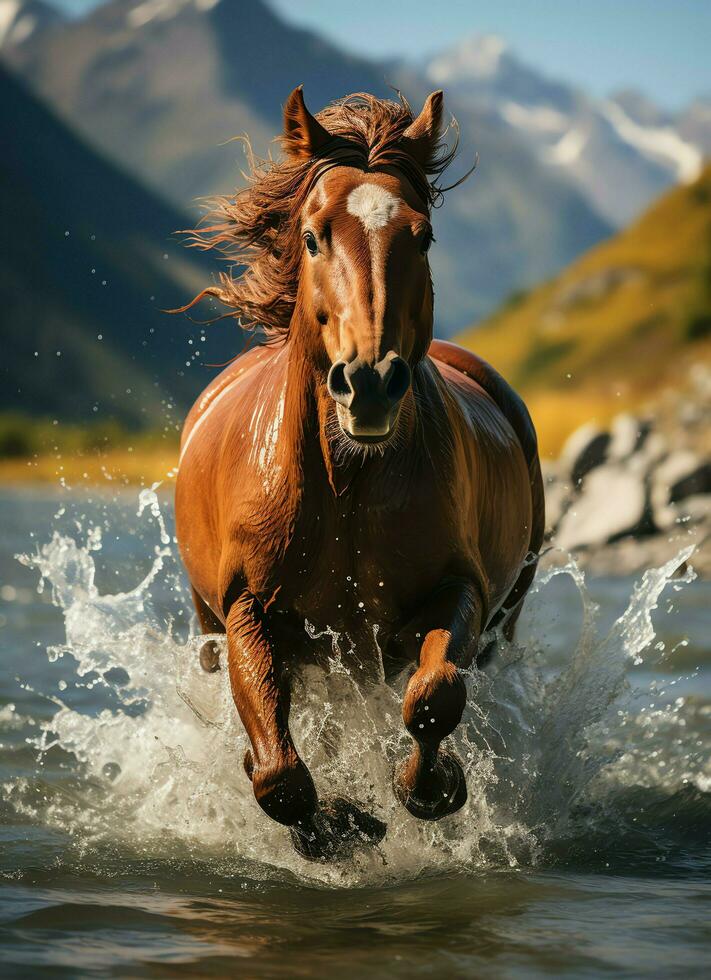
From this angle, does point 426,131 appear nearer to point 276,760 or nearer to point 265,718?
point 265,718

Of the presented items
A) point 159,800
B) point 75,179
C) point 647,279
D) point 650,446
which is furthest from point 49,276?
point 159,800

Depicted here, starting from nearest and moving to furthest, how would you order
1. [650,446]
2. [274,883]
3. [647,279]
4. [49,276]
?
[274,883] → [650,446] → [647,279] → [49,276]

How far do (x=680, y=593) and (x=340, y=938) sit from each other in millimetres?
11189

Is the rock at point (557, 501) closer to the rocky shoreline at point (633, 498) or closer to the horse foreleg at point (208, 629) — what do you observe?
the rocky shoreline at point (633, 498)

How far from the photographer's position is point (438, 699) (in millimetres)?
3973

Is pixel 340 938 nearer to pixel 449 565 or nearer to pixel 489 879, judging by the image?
pixel 489 879

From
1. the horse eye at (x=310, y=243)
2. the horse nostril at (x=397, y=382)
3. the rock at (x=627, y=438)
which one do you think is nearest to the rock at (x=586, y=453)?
the rock at (x=627, y=438)

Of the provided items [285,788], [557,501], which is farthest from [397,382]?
[557,501]

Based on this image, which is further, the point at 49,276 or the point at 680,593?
the point at 49,276

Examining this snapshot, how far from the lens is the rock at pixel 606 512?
18734 millimetres

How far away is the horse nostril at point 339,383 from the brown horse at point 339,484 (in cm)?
22

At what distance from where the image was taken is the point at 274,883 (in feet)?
15.3

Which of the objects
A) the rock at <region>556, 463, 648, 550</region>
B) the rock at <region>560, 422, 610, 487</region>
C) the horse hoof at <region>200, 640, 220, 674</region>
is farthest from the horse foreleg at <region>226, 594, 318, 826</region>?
the rock at <region>560, 422, 610, 487</region>

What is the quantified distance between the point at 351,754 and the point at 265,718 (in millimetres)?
747
